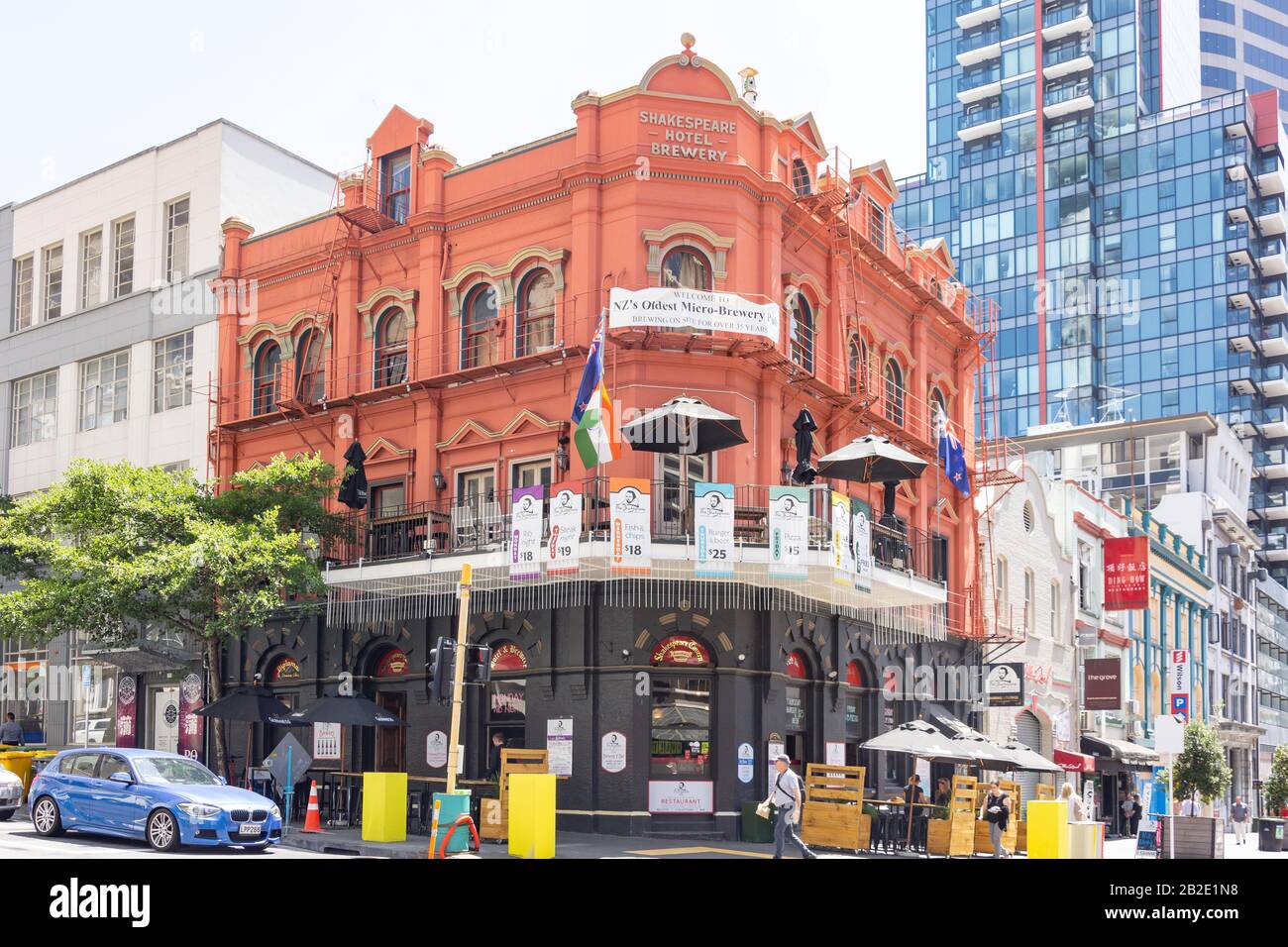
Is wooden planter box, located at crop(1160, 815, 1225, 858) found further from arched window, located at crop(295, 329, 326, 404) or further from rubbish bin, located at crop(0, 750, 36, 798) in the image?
rubbish bin, located at crop(0, 750, 36, 798)

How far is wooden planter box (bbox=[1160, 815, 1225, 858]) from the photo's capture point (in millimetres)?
24984

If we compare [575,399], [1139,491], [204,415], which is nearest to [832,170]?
[575,399]

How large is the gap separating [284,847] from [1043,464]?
131 ft

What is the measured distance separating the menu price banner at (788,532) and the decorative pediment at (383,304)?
10.2 metres

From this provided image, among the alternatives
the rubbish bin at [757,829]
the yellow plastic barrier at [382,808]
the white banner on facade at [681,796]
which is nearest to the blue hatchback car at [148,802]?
the yellow plastic barrier at [382,808]

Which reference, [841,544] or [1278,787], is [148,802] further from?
[1278,787]

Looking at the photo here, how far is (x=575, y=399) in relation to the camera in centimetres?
2714

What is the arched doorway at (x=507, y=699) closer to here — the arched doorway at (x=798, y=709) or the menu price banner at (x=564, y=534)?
the menu price banner at (x=564, y=534)

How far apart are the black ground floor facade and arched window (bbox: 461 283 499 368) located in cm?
560

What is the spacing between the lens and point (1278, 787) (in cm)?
5006

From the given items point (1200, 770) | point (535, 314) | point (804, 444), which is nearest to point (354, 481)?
point (535, 314)
